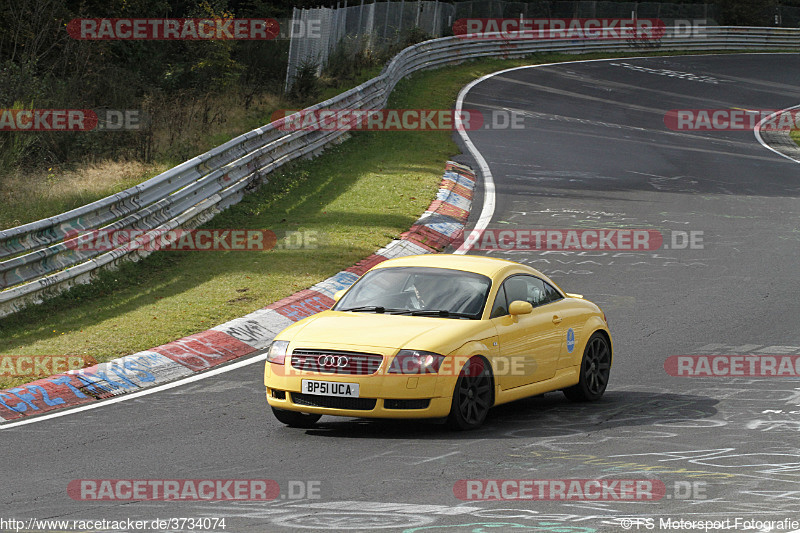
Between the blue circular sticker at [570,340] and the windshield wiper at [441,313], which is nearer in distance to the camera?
the windshield wiper at [441,313]

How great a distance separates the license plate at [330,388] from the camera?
28.6ft

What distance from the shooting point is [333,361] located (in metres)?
8.84

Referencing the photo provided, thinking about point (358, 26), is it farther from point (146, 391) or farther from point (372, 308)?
point (372, 308)

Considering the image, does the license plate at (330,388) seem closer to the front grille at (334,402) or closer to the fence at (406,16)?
the front grille at (334,402)

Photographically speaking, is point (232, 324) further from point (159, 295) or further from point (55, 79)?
point (55, 79)

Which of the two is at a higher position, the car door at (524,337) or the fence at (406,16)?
the fence at (406,16)

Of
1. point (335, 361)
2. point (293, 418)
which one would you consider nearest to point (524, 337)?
point (335, 361)

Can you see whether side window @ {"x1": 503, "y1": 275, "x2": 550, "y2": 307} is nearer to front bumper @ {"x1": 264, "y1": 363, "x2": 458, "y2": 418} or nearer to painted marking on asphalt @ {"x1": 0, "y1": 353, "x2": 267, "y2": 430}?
front bumper @ {"x1": 264, "y1": 363, "x2": 458, "y2": 418}

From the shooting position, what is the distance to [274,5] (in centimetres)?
4066

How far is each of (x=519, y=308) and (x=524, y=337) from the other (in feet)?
0.96

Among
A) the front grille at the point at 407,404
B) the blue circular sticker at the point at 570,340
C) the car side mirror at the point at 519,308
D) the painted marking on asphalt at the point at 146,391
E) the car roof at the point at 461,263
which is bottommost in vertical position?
the painted marking on asphalt at the point at 146,391

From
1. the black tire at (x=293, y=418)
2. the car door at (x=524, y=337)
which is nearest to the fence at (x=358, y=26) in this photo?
the car door at (x=524, y=337)

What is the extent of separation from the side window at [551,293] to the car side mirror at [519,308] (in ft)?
2.82

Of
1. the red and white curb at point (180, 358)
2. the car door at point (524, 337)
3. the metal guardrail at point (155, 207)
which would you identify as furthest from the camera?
the metal guardrail at point (155, 207)
